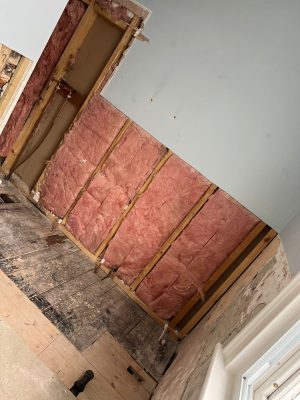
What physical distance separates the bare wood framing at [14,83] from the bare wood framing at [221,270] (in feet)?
6.87

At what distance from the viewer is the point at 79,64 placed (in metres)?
3.04

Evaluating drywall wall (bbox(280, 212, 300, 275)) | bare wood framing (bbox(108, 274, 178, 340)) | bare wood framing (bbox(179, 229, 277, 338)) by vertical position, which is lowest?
bare wood framing (bbox(108, 274, 178, 340))

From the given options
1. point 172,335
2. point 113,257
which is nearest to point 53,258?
point 113,257

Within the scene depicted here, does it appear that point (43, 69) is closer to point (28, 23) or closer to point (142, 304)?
point (28, 23)

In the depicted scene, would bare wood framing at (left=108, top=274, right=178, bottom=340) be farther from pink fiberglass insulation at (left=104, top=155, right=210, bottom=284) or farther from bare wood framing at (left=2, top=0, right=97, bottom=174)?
bare wood framing at (left=2, top=0, right=97, bottom=174)

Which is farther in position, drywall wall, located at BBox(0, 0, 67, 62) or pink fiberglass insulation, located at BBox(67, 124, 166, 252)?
pink fiberglass insulation, located at BBox(67, 124, 166, 252)

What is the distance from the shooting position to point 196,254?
2.86m

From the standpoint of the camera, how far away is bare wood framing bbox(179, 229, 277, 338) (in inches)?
106

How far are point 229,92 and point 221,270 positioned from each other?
4.96 feet

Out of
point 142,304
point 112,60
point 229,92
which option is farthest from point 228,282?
point 112,60

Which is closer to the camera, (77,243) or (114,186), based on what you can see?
(114,186)

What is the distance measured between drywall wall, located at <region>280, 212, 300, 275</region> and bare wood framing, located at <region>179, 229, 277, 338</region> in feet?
0.57

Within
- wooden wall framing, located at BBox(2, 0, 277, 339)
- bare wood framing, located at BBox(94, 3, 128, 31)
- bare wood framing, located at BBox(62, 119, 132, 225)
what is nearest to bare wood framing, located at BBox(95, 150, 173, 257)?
wooden wall framing, located at BBox(2, 0, 277, 339)

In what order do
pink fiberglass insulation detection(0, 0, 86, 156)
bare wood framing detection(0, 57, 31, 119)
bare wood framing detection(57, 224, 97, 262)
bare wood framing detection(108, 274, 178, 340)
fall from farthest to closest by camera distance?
bare wood framing detection(57, 224, 97, 262), bare wood framing detection(108, 274, 178, 340), pink fiberglass insulation detection(0, 0, 86, 156), bare wood framing detection(0, 57, 31, 119)
